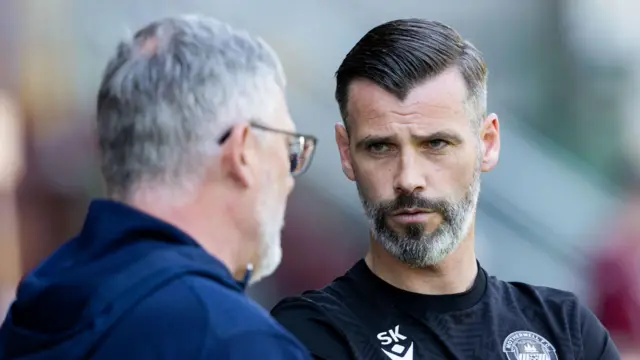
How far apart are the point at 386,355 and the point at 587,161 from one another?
3.44 meters

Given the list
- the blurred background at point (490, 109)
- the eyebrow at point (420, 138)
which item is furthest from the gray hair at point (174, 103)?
the blurred background at point (490, 109)

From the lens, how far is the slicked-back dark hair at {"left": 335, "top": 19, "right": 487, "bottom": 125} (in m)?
1.79

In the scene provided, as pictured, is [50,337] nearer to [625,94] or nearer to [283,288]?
[283,288]

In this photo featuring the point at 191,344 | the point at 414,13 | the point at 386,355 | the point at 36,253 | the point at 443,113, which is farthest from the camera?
the point at 414,13

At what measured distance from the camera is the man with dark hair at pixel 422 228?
1.73m

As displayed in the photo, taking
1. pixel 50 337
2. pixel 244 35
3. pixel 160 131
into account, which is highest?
pixel 244 35

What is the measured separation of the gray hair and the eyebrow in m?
0.47

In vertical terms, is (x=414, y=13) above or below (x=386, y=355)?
above

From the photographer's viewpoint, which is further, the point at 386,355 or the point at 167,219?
the point at 386,355

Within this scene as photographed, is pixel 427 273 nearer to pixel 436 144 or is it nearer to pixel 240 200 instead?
pixel 436 144

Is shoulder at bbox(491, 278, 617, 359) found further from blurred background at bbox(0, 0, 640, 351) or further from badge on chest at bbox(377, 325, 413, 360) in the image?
blurred background at bbox(0, 0, 640, 351)

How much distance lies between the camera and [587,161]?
4.86 metres

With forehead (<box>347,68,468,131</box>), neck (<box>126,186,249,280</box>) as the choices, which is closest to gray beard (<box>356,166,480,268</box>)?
forehead (<box>347,68,468,131</box>)

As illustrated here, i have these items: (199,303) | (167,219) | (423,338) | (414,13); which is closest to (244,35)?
(167,219)
